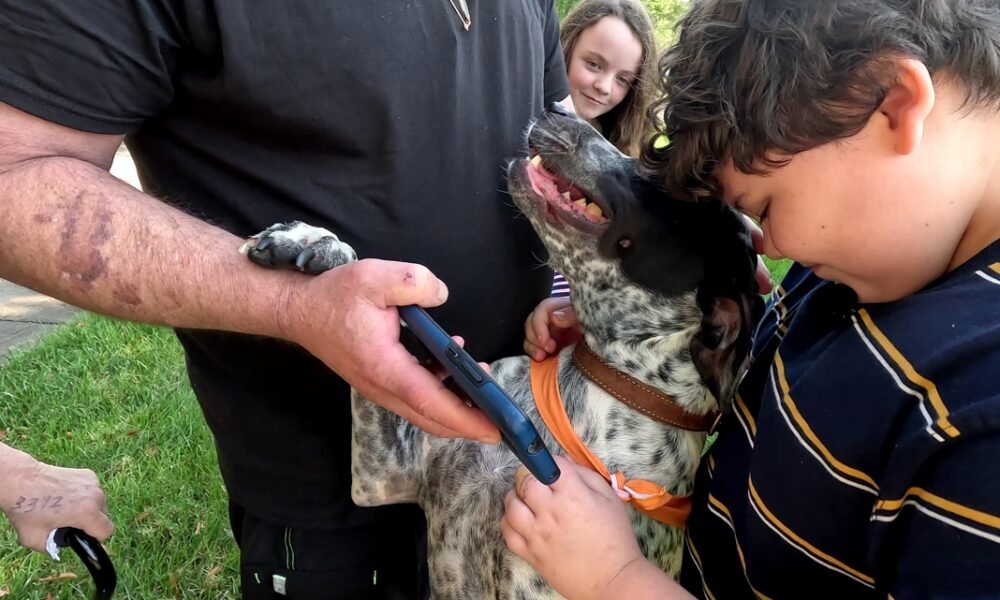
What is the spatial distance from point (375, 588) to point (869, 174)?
1631mm

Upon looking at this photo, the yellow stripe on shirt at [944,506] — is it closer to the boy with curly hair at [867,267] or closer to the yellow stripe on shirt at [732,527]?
the boy with curly hair at [867,267]

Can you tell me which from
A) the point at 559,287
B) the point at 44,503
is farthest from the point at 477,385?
the point at 44,503

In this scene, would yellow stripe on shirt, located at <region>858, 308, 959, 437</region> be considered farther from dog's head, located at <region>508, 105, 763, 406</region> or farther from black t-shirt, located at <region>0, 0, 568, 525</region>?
black t-shirt, located at <region>0, 0, 568, 525</region>

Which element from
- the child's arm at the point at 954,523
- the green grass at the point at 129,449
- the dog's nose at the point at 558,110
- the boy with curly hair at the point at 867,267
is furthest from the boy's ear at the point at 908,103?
the green grass at the point at 129,449

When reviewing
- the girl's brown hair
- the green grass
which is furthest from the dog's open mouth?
the girl's brown hair

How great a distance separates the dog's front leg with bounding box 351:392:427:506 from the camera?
1.96 m

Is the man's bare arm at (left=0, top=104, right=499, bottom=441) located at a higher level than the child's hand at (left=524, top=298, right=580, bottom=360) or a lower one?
higher

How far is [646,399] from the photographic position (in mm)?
2059

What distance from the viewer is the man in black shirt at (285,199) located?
1386 millimetres

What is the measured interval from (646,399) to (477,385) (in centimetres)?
84

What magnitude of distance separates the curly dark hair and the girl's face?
3421 millimetres

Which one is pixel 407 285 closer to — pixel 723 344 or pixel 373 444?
pixel 373 444

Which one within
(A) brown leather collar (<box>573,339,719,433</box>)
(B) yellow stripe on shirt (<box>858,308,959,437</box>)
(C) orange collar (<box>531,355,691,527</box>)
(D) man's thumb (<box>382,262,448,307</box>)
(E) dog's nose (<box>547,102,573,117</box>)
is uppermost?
(E) dog's nose (<box>547,102,573,117</box>)

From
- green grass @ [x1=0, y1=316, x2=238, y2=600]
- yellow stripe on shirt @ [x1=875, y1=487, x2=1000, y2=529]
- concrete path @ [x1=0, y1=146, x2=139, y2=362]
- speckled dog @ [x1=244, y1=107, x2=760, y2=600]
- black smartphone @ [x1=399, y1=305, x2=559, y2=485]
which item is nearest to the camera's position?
yellow stripe on shirt @ [x1=875, y1=487, x2=1000, y2=529]
